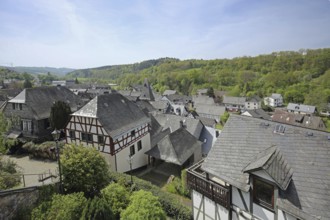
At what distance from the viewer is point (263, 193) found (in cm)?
830

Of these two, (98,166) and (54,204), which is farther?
(98,166)

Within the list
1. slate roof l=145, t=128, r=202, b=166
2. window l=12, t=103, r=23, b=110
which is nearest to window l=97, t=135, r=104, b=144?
slate roof l=145, t=128, r=202, b=166

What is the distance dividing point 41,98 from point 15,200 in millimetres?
19934

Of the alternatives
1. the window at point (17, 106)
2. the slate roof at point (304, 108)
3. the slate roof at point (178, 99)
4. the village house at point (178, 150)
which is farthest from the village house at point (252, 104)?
the window at point (17, 106)

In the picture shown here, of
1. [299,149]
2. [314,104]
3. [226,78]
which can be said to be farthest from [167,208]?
[226,78]

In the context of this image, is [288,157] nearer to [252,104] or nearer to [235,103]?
[252,104]

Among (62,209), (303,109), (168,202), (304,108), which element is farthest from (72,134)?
(304,108)

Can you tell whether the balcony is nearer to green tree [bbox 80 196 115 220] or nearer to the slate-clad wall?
green tree [bbox 80 196 115 220]

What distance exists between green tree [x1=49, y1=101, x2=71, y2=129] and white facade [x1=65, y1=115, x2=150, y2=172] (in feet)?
8.19

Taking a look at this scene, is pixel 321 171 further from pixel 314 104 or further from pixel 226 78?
pixel 226 78

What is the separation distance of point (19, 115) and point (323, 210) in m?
30.7

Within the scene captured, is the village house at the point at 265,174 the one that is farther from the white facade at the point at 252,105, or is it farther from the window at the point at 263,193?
the white facade at the point at 252,105

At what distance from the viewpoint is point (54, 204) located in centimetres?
1060

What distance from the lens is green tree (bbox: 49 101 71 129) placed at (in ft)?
78.6
